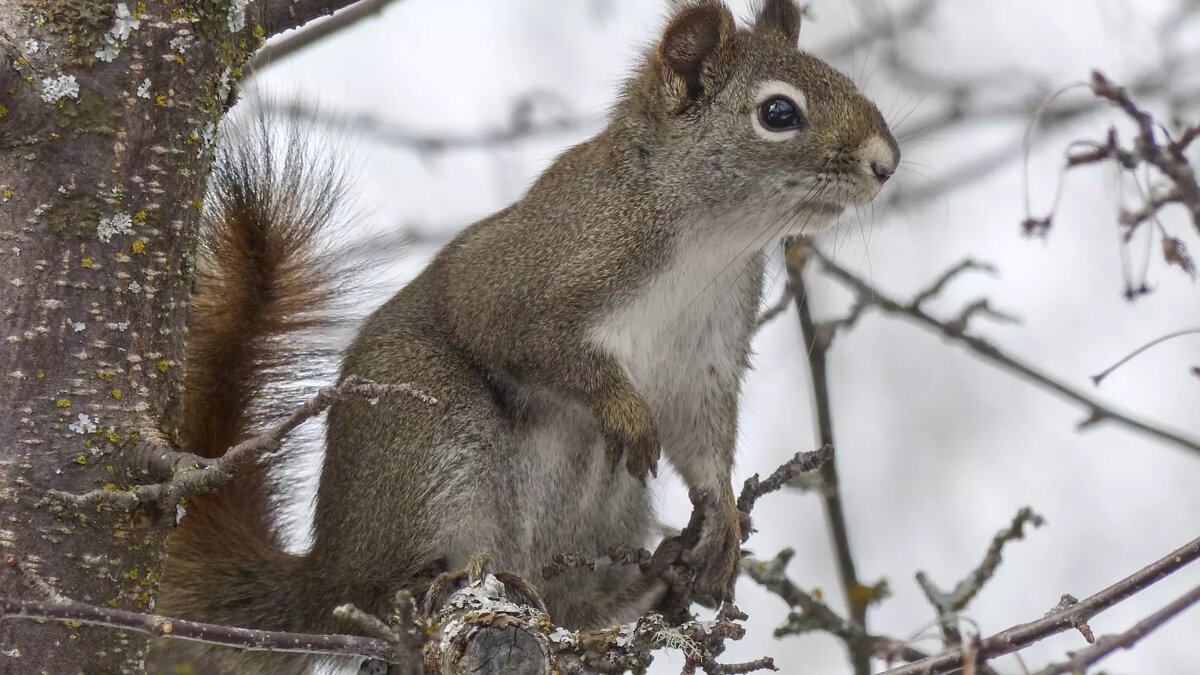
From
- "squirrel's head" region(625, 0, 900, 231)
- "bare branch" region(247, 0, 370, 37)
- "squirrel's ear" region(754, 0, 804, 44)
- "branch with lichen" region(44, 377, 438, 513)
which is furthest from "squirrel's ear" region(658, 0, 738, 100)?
"branch with lichen" region(44, 377, 438, 513)

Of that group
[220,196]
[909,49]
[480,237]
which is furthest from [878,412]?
[220,196]

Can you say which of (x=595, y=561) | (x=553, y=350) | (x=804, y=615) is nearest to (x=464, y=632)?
(x=595, y=561)

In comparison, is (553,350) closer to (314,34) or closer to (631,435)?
(631,435)

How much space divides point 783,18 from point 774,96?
0.41 meters

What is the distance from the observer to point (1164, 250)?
1.51m

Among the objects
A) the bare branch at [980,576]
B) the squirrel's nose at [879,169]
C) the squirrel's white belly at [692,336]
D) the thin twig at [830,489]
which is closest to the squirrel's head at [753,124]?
the squirrel's nose at [879,169]

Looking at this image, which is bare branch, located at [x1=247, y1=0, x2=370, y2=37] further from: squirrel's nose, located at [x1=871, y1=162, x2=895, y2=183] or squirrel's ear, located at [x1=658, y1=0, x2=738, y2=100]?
squirrel's nose, located at [x1=871, y1=162, x2=895, y2=183]

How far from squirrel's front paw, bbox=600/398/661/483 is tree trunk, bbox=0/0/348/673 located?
2.75 ft

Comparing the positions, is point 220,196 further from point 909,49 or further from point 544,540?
point 909,49

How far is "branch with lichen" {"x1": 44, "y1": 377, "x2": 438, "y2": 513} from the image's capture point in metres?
1.62

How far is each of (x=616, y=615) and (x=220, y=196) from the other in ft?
3.83

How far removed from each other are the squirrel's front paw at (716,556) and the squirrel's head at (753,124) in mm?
593

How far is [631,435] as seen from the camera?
2496 mm

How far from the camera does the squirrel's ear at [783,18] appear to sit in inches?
118
